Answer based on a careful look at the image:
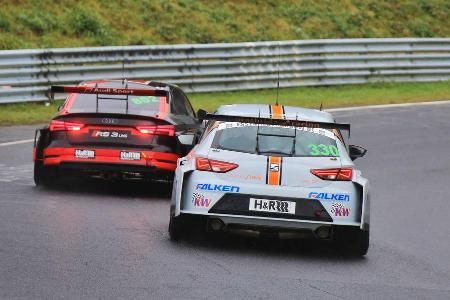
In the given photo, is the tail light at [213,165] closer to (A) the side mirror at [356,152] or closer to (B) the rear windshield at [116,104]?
(A) the side mirror at [356,152]

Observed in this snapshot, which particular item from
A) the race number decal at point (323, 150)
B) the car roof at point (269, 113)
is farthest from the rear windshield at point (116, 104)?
the race number decal at point (323, 150)

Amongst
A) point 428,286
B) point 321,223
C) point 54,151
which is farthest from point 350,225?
point 54,151

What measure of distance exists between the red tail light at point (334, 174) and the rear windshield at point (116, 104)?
4.01 m

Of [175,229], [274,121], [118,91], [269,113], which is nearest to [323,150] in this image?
[274,121]

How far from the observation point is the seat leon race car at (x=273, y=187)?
425 inches

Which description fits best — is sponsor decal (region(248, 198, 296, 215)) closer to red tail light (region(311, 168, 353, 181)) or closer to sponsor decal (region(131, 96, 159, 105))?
red tail light (region(311, 168, 353, 181))

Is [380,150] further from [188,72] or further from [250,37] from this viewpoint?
[250,37]

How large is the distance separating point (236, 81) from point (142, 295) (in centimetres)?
1895

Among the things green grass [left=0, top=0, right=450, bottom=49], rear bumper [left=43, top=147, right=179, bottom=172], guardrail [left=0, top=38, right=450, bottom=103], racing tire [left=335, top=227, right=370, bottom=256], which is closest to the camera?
racing tire [left=335, top=227, right=370, bottom=256]

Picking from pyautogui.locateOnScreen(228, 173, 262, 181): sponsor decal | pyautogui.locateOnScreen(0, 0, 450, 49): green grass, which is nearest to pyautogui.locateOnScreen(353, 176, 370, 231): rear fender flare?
pyautogui.locateOnScreen(228, 173, 262, 181): sponsor decal

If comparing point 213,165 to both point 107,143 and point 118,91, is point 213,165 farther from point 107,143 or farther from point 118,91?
point 107,143

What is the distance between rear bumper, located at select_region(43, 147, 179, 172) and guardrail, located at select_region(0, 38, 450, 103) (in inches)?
345

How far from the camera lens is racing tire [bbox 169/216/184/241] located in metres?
11.1

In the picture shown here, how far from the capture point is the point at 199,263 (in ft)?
33.6
